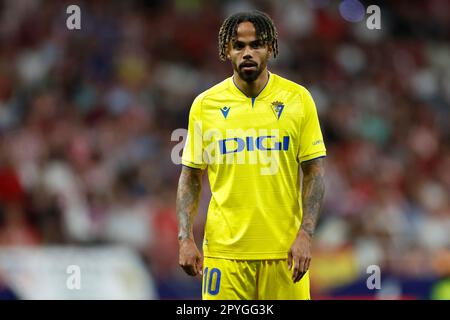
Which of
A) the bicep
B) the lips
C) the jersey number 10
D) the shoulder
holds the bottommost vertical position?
the jersey number 10

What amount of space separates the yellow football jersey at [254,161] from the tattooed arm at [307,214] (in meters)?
0.05

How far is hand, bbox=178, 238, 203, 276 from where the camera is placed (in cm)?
497

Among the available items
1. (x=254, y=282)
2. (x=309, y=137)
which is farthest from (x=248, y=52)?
(x=254, y=282)

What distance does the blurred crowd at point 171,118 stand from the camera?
10344 millimetres

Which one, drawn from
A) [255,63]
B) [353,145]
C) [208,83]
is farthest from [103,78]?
[255,63]

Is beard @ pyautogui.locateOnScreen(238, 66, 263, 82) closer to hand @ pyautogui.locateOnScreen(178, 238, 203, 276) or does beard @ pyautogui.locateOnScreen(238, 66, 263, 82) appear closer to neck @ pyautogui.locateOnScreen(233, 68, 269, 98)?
neck @ pyautogui.locateOnScreen(233, 68, 269, 98)

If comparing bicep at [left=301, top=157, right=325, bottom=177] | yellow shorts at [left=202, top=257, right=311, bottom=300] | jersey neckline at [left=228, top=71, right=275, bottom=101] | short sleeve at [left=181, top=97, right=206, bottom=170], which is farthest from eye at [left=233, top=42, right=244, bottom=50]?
yellow shorts at [left=202, top=257, right=311, bottom=300]

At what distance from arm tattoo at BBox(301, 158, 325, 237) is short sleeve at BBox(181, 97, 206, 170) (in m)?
0.55

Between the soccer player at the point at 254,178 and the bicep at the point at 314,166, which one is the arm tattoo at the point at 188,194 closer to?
the soccer player at the point at 254,178

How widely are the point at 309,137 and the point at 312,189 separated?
0.89ft

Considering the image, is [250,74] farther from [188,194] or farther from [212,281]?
[212,281]

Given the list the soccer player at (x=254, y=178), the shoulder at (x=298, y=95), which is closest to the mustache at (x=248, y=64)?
the soccer player at (x=254, y=178)

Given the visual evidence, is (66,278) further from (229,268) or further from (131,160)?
(229,268)

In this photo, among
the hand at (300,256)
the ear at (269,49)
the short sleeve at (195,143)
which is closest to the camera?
the hand at (300,256)
